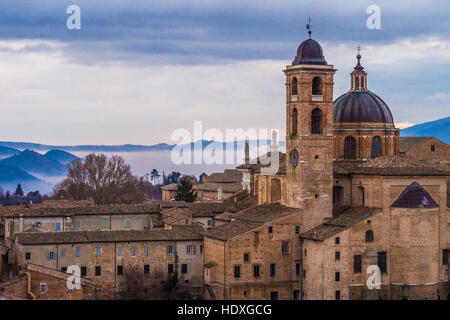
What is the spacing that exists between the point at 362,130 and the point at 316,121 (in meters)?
6.50

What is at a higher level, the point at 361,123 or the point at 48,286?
the point at 361,123

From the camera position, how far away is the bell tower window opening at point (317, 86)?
6175 cm

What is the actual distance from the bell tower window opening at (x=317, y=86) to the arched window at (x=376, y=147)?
7.94 meters

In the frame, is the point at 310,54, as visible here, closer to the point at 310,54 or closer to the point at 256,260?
the point at 310,54

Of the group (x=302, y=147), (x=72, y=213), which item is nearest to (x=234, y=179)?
(x=72, y=213)

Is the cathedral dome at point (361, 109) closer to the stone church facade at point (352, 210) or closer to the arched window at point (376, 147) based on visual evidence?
the arched window at point (376, 147)

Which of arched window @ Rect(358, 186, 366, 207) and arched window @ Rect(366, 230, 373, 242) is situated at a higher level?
arched window @ Rect(358, 186, 366, 207)

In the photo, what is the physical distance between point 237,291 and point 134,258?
266 inches

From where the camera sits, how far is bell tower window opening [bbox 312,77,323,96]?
6175 cm

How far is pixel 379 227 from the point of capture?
5853 cm

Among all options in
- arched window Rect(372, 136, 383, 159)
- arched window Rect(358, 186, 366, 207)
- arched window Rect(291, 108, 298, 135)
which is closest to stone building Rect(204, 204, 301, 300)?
arched window Rect(358, 186, 366, 207)

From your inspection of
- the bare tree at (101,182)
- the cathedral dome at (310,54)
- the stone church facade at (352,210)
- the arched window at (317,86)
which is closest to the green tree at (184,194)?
the bare tree at (101,182)

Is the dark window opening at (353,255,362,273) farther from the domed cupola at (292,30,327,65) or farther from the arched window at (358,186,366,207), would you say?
the domed cupola at (292,30,327,65)

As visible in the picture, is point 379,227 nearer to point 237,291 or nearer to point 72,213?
point 237,291
